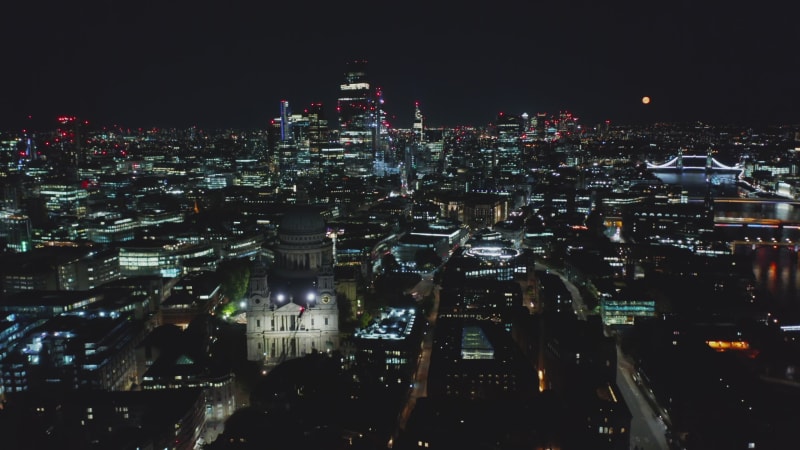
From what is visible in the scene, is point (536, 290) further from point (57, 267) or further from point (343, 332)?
point (57, 267)

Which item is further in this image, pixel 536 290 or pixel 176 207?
pixel 176 207

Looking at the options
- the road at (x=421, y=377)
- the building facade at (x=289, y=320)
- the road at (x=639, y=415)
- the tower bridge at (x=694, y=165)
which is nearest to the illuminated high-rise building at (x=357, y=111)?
the tower bridge at (x=694, y=165)

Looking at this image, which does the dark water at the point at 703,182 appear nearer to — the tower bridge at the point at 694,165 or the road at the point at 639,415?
the tower bridge at the point at 694,165

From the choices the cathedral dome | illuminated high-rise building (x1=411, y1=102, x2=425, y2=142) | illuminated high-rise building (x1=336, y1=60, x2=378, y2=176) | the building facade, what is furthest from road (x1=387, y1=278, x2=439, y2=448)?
illuminated high-rise building (x1=411, y1=102, x2=425, y2=142)

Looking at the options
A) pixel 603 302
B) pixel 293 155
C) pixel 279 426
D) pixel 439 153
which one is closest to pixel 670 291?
pixel 603 302

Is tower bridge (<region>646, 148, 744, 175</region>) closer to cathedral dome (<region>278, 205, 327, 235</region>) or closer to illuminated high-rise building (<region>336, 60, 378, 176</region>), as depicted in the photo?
illuminated high-rise building (<region>336, 60, 378, 176</region>)

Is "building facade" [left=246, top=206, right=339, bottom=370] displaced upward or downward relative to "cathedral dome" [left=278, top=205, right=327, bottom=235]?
downward

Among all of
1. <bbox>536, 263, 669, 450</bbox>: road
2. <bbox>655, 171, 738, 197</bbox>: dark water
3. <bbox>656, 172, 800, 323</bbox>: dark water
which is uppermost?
<bbox>655, 171, 738, 197</bbox>: dark water

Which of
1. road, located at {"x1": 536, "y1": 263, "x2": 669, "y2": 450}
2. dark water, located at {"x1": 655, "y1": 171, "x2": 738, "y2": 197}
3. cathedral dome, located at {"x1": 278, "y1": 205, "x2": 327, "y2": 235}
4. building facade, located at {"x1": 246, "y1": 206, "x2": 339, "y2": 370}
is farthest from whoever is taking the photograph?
dark water, located at {"x1": 655, "y1": 171, "x2": 738, "y2": 197}

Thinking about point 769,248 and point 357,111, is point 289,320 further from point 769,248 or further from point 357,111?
point 357,111
